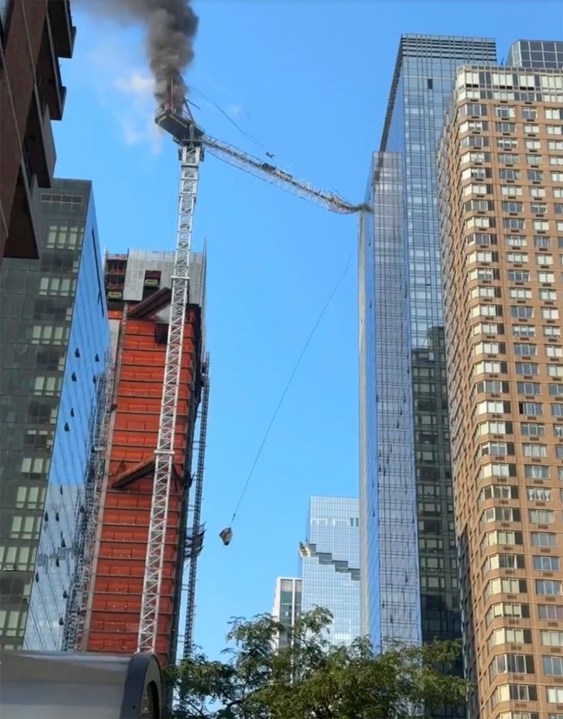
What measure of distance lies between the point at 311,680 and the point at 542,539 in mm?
68365

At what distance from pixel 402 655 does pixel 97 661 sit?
23.0 meters

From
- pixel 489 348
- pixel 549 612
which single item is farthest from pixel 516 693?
pixel 489 348

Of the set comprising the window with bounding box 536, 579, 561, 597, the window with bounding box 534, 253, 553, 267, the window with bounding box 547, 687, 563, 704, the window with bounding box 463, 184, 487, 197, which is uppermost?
the window with bounding box 463, 184, 487, 197

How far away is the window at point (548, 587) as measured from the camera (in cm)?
9138

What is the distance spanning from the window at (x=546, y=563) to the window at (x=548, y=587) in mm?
903

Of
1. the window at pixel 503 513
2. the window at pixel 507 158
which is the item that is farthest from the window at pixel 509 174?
the window at pixel 503 513

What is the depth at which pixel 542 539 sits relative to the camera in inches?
3703

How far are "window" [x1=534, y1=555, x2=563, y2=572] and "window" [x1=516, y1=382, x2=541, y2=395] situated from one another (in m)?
14.9

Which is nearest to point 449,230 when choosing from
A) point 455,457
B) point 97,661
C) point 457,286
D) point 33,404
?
point 457,286

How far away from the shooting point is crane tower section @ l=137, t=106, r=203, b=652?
12181cm

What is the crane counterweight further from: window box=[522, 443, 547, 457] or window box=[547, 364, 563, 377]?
window box=[522, 443, 547, 457]

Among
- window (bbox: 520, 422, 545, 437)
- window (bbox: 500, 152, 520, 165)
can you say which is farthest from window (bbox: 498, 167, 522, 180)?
window (bbox: 520, 422, 545, 437)

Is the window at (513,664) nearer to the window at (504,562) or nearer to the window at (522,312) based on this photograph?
the window at (504,562)

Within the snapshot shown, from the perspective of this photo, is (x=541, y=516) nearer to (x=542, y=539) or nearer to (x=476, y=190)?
(x=542, y=539)
